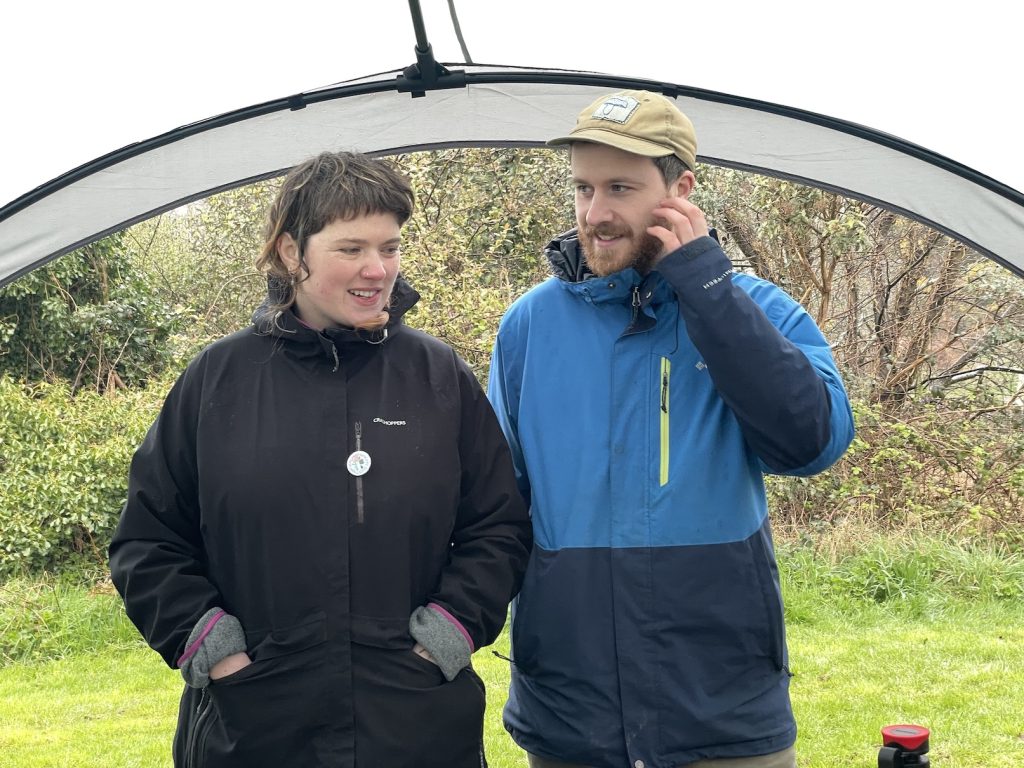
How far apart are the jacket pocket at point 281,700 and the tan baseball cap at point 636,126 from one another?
45.4 inches

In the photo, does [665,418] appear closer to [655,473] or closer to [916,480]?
[655,473]

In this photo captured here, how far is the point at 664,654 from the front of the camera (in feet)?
7.85

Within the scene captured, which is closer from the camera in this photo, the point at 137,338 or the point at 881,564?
the point at 881,564

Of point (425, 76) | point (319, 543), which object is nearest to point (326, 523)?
point (319, 543)

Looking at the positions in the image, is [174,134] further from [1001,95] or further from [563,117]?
[1001,95]

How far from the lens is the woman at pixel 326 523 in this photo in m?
2.36

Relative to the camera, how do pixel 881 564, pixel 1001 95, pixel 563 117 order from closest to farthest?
pixel 1001 95, pixel 563 117, pixel 881 564

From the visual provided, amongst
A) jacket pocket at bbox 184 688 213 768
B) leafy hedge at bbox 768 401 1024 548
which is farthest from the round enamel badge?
leafy hedge at bbox 768 401 1024 548

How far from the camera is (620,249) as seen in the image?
249 centimetres

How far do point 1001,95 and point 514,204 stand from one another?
779 centimetres

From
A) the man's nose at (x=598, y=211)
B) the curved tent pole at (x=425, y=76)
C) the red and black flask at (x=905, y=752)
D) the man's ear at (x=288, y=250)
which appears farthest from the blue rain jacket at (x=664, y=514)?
the curved tent pole at (x=425, y=76)

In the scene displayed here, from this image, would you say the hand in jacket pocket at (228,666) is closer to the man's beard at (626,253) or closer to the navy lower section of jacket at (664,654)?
the navy lower section of jacket at (664,654)

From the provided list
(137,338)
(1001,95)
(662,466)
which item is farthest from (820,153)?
(137,338)

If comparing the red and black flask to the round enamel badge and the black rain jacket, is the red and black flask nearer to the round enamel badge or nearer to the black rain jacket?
the black rain jacket
